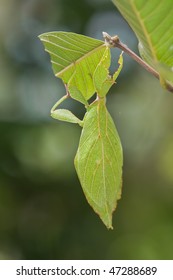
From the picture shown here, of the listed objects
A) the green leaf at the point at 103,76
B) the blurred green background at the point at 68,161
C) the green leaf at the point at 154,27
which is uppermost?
the green leaf at the point at 154,27

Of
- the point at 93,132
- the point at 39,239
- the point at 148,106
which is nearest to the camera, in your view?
the point at 93,132

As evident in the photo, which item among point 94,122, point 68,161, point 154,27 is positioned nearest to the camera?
point 154,27

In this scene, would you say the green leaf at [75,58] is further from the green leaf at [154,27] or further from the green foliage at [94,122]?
the green leaf at [154,27]

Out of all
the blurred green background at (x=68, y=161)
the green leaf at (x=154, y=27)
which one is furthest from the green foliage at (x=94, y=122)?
the blurred green background at (x=68, y=161)

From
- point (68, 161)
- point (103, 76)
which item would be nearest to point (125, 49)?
point (103, 76)

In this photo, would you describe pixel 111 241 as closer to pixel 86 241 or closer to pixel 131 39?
pixel 86 241

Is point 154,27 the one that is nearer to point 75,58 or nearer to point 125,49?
point 125,49

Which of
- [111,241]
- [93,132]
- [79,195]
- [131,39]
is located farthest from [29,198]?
[93,132]
